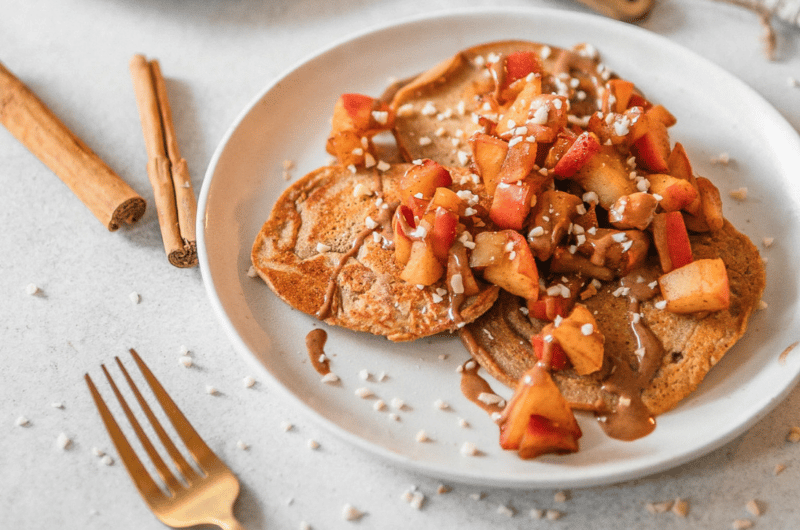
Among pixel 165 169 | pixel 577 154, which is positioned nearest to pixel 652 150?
pixel 577 154

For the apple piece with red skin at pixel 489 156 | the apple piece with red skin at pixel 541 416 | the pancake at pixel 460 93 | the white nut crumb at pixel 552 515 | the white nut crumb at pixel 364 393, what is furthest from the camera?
the pancake at pixel 460 93

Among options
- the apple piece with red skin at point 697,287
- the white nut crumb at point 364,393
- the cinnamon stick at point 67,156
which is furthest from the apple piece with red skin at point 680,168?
the cinnamon stick at point 67,156

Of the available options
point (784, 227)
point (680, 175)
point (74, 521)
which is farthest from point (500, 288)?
point (74, 521)

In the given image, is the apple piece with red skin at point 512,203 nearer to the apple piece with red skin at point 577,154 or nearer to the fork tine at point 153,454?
the apple piece with red skin at point 577,154

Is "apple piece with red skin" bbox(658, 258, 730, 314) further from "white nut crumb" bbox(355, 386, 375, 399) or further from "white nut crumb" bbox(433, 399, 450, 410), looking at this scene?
"white nut crumb" bbox(355, 386, 375, 399)

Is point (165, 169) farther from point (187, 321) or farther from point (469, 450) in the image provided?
point (469, 450)
